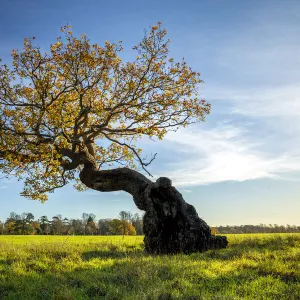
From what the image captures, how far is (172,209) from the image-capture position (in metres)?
18.3

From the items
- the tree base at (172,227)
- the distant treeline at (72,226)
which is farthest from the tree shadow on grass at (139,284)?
the distant treeline at (72,226)

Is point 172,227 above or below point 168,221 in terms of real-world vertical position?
below

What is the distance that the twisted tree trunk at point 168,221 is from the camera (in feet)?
57.7

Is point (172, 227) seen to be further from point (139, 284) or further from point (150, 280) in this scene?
point (139, 284)

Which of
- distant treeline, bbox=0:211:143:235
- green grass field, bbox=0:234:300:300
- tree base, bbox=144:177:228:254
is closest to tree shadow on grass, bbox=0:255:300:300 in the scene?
Result: green grass field, bbox=0:234:300:300

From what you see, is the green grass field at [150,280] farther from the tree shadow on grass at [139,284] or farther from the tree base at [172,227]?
the tree base at [172,227]

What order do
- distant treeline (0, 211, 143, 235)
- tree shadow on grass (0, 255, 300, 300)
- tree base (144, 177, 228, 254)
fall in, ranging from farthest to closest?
distant treeline (0, 211, 143, 235)
tree base (144, 177, 228, 254)
tree shadow on grass (0, 255, 300, 300)

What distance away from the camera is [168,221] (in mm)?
18422

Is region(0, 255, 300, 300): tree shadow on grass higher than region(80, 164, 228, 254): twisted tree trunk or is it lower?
lower

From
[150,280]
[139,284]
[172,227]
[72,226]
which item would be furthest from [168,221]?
[72,226]

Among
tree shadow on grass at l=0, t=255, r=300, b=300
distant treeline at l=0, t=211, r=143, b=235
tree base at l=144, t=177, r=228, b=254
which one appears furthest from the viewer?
distant treeline at l=0, t=211, r=143, b=235

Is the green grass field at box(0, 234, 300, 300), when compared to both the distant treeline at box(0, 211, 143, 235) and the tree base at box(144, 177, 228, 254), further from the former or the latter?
the distant treeline at box(0, 211, 143, 235)

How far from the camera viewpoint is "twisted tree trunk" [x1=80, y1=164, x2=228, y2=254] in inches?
692

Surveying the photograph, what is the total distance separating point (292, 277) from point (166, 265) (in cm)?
402
